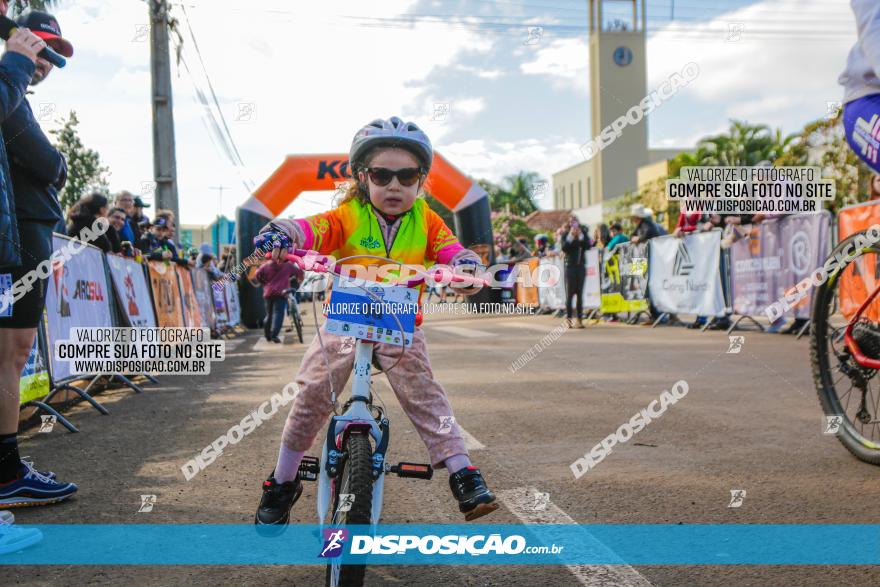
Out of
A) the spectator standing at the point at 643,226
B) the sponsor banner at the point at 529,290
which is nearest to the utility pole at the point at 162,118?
the sponsor banner at the point at 529,290

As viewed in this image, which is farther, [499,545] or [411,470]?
[499,545]

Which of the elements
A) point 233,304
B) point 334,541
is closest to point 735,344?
point 334,541

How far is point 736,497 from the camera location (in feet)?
12.3

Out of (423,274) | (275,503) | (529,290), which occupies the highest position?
(423,274)

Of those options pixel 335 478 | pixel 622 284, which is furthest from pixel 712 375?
pixel 622 284

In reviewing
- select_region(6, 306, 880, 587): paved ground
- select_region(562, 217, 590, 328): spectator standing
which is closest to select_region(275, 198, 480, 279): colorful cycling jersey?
select_region(6, 306, 880, 587): paved ground

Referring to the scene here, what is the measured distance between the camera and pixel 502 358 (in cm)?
1035

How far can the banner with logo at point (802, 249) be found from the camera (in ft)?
35.2

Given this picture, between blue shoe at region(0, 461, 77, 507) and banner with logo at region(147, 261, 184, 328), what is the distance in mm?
7634

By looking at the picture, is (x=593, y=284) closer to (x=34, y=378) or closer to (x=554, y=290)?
(x=554, y=290)

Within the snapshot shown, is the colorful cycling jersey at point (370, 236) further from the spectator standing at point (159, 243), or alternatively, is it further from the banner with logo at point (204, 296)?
the banner with logo at point (204, 296)

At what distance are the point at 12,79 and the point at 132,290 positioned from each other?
23.0ft

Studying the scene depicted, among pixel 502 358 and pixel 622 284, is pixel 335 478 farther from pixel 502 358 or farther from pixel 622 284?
pixel 622 284

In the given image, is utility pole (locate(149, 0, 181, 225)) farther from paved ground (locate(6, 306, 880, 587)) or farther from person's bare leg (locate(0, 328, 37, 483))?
person's bare leg (locate(0, 328, 37, 483))
